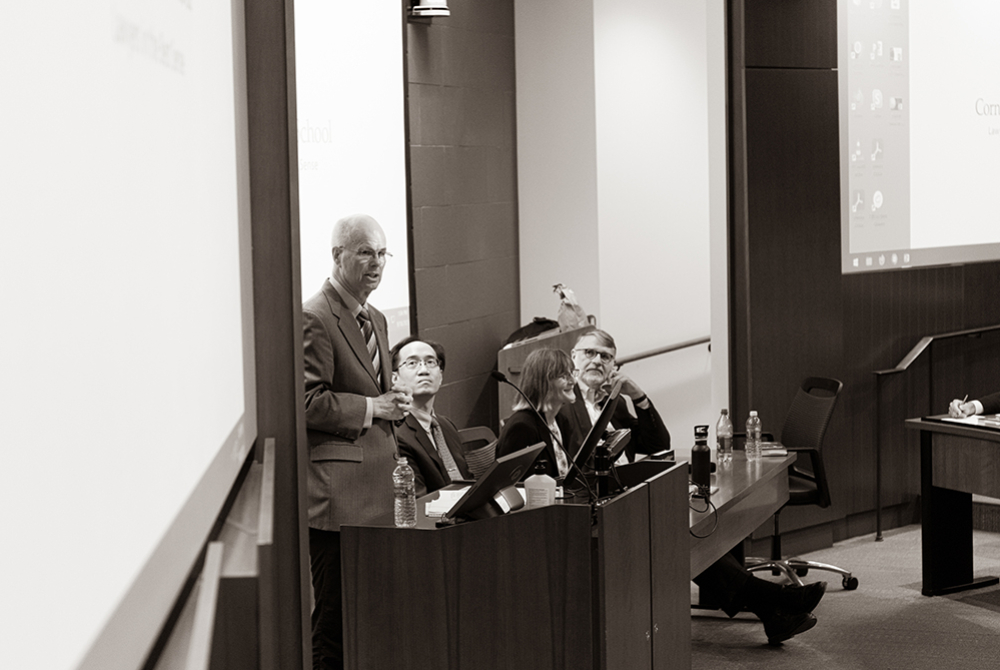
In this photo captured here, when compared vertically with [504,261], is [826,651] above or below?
below

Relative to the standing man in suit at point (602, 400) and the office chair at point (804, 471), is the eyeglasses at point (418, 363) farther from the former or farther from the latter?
the office chair at point (804, 471)

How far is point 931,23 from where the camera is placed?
6.61 meters

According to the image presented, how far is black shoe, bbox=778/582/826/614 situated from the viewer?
4625 millimetres

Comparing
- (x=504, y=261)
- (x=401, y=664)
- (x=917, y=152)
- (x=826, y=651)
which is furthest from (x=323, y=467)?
(x=917, y=152)

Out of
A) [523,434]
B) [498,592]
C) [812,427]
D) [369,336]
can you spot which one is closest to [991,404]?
[812,427]

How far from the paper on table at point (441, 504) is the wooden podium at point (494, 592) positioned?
0.20m

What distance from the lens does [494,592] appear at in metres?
2.82

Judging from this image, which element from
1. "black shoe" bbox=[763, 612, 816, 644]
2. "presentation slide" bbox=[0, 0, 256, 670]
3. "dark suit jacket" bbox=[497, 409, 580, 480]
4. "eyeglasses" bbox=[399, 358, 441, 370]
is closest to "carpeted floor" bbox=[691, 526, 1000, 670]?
"black shoe" bbox=[763, 612, 816, 644]

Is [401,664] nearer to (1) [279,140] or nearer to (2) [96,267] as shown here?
(1) [279,140]

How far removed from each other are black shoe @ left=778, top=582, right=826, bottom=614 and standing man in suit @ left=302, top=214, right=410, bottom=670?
194cm

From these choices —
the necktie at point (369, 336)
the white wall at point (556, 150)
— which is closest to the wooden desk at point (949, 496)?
the white wall at point (556, 150)

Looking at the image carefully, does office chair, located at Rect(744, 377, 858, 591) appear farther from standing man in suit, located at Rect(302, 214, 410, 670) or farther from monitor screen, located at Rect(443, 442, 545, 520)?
monitor screen, located at Rect(443, 442, 545, 520)

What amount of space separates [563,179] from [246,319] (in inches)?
214

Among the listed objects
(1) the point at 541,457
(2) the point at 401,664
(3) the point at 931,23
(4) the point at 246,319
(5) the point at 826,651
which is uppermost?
(3) the point at 931,23
